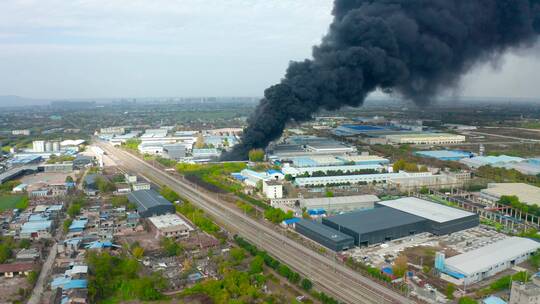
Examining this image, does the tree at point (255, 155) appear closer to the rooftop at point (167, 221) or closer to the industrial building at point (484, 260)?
the rooftop at point (167, 221)

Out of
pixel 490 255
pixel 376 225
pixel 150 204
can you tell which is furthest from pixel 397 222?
pixel 150 204

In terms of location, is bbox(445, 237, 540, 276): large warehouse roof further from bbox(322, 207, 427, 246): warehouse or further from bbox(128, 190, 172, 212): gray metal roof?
bbox(128, 190, 172, 212): gray metal roof

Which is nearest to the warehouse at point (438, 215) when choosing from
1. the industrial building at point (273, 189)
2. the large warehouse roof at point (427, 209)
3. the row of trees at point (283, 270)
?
the large warehouse roof at point (427, 209)

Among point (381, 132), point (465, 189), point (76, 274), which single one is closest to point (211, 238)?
point (76, 274)

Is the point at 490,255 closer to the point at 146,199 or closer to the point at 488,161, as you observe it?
the point at 146,199

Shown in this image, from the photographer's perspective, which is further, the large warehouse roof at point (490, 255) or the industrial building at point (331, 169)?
the industrial building at point (331, 169)

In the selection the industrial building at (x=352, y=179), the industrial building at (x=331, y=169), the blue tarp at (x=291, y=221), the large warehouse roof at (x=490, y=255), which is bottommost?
the blue tarp at (x=291, y=221)

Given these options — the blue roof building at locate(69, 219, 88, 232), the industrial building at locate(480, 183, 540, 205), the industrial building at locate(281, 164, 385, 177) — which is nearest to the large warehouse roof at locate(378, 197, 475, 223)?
the industrial building at locate(480, 183, 540, 205)
